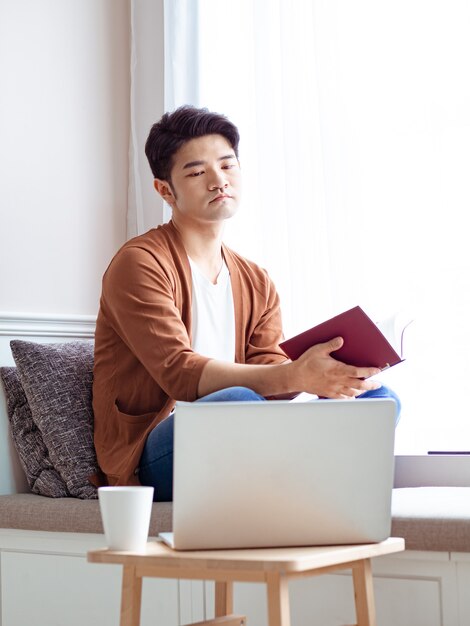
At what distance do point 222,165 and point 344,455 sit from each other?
1117 mm

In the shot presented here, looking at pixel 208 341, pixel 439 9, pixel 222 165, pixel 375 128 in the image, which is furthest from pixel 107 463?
pixel 439 9

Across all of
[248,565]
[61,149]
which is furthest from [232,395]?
[61,149]

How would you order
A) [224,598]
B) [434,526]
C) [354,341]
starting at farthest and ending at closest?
[354,341], [434,526], [224,598]

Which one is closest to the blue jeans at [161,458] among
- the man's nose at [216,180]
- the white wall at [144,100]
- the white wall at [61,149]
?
the man's nose at [216,180]

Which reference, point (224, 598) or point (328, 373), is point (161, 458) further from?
point (224, 598)

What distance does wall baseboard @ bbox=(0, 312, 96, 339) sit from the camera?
233 centimetres

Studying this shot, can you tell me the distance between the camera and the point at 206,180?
6.87ft

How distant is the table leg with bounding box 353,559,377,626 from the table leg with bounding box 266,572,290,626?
0.20 metres

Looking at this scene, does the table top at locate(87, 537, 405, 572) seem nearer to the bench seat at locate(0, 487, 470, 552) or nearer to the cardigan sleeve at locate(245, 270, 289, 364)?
the bench seat at locate(0, 487, 470, 552)

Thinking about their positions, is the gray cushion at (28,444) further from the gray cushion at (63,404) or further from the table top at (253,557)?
the table top at (253,557)

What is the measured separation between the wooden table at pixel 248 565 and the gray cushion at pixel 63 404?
2.69ft

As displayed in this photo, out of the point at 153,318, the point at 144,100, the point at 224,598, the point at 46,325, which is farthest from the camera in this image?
the point at 144,100

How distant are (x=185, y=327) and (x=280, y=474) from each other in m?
0.92

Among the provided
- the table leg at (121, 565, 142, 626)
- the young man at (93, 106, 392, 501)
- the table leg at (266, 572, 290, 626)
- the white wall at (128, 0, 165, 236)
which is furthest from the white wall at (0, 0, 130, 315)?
the table leg at (266, 572, 290, 626)
